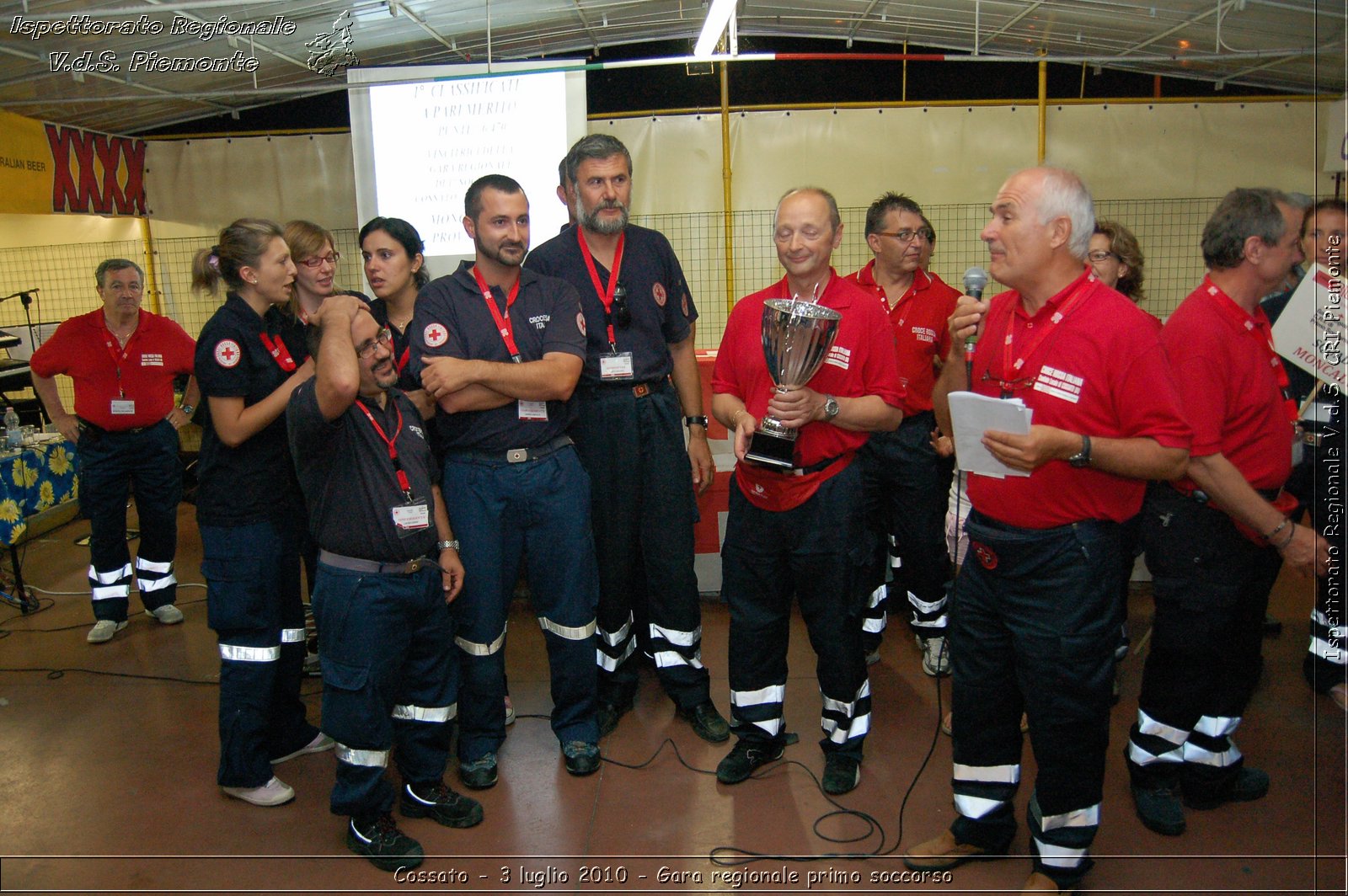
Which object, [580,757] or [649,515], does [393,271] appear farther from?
[580,757]

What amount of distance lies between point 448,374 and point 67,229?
28.3 ft

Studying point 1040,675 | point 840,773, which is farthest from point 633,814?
point 1040,675

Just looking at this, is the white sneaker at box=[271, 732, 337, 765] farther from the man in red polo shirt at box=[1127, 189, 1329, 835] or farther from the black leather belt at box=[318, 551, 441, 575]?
the man in red polo shirt at box=[1127, 189, 1329, 835]

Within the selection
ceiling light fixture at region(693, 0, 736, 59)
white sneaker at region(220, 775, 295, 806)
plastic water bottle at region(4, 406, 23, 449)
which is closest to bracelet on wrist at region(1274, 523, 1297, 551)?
white sneaker at region(220, 775, 295, 806)

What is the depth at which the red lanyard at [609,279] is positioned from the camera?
3.30 metres

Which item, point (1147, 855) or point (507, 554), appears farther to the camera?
point (507, 554)

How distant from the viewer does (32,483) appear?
636 centimetres

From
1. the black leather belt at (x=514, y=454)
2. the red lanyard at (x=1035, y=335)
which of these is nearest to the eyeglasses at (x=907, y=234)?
the red lanyard at (x=1035, y=335)

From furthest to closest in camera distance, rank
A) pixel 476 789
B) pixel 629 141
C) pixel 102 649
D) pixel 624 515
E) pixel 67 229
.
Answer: pixel 67 229, pixel 629 141, pixel 102 649, pixel 624 515, pixel 476 789

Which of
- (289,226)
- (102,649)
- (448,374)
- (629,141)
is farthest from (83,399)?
(629,141)

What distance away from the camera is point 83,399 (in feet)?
15.4

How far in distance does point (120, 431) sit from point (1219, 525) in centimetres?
506

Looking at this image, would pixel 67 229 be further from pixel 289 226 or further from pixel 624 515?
pixel 624 515

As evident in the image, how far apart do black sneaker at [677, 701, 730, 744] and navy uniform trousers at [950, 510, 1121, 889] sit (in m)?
1.03
